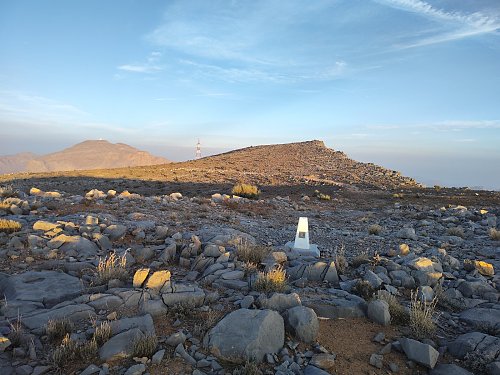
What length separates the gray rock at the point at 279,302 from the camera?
501cm

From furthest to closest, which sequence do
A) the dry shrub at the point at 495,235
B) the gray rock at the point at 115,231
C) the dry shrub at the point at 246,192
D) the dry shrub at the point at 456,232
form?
the dry shrub at the point at 246,192 < the dry shrub at the point at 456,232 < the dry shrub at the point at 495,235 < the gray rock at the point at 115,231

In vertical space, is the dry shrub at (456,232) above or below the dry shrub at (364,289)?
below

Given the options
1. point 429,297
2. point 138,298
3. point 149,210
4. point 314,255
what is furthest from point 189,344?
point 149,210

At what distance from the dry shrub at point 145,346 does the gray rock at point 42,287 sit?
2.10 meters

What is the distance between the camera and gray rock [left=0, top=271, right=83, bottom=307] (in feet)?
17.8

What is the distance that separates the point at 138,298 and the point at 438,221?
12782 millimetres

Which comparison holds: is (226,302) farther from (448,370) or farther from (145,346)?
(448,370)

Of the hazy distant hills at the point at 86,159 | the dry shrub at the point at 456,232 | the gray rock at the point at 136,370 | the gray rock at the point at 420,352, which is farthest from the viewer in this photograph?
the hazy distant hills at the point at 86,159

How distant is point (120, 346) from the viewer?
4.08m

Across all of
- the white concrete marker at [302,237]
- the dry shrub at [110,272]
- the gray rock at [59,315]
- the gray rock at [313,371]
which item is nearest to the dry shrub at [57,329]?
the gray rock at [59,315]

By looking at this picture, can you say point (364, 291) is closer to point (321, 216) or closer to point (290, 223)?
point (290, 223)

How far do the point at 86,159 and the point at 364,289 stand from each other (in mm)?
162366

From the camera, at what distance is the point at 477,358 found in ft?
13.4

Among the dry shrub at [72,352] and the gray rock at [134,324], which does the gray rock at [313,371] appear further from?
the dry shrub at [72,352]
